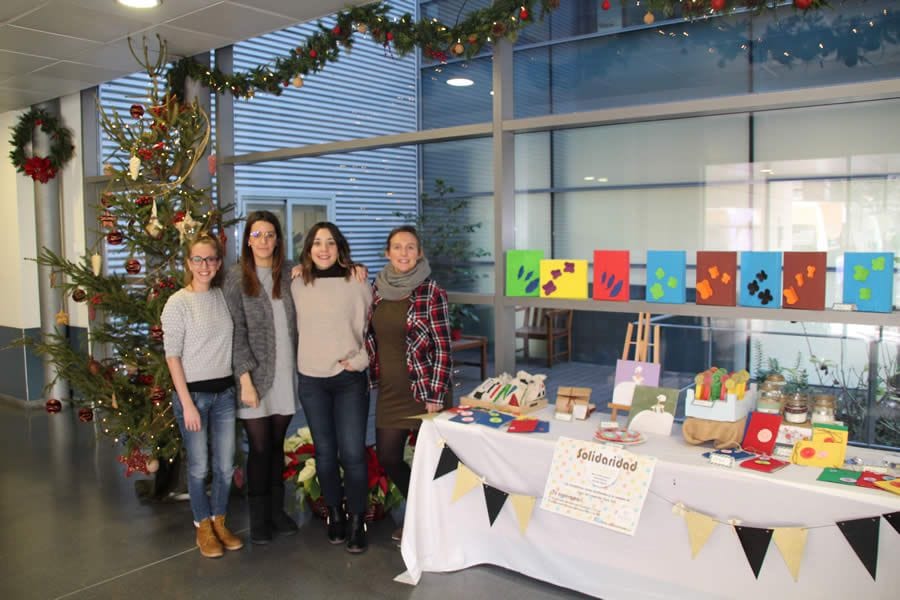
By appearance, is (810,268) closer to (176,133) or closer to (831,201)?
(831,201)

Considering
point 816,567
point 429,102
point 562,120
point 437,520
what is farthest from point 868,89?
point 437,520

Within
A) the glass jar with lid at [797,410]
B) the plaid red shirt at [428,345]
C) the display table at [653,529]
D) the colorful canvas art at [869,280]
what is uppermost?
the colorful canvas art at [869,280]

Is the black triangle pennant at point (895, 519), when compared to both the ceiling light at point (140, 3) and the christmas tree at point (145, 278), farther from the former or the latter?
the ceiling light at point (140, 3)

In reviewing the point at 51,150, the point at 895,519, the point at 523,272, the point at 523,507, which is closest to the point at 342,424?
the point at 523,507

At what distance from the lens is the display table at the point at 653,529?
2.46 metres

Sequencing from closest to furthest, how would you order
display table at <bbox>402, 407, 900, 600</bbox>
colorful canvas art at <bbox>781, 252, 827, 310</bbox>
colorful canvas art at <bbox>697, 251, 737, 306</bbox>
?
1. display table at <bbox>402, 407, 900, 600</bbox>
2. colorful canvas art at <bbox>781, 252, 827, 310</bbox>
3. colorful canvas art at <bbox>697, 251, 737, 306</bbox>

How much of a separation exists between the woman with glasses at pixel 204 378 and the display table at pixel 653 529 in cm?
101

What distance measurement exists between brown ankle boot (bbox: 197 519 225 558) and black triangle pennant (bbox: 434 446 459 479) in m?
1.24

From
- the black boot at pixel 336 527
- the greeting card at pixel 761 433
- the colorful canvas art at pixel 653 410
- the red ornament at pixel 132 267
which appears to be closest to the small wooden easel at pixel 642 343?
the colorful canvas art at pixel 653 410

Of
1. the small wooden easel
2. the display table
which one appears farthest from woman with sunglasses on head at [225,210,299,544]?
the small wooden easel

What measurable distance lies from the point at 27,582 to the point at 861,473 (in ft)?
11.6

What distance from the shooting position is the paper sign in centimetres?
276

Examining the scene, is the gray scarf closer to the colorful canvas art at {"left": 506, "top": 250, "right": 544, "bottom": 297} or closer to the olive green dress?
the olive green dress

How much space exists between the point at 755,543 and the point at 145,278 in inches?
138
